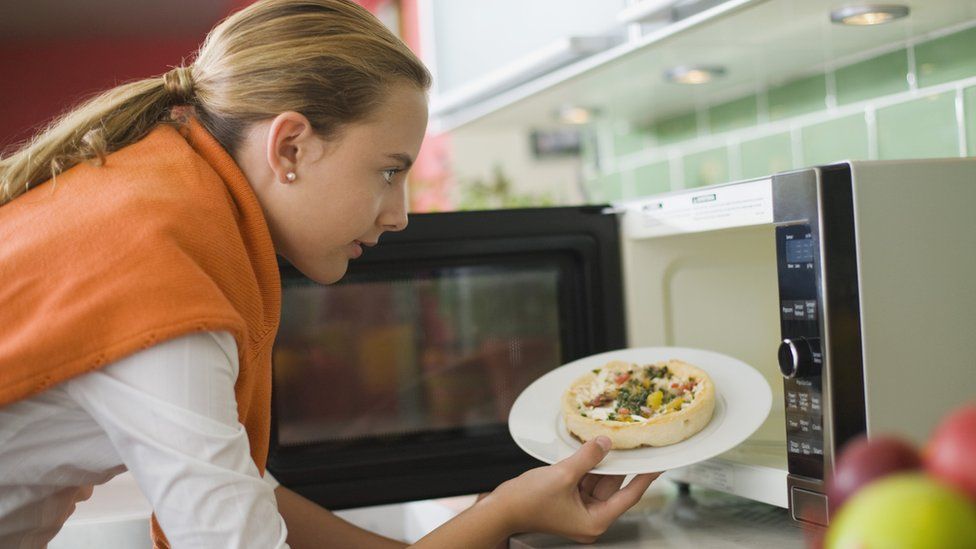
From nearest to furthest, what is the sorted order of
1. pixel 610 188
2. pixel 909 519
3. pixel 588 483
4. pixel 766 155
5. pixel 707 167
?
pixel 909 519 < pixel 588 483 < pixel 766 155 < pixel 707 167 < pixel 610 188

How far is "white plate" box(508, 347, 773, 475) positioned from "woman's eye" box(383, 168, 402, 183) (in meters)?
0.26

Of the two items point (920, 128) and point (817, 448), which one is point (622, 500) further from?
point (920, 128)

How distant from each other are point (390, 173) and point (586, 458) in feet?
0.94

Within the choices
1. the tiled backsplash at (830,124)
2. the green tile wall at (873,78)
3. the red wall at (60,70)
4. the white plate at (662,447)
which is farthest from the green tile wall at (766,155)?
the red wall at (60,70)

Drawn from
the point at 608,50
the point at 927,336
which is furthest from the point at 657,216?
the point at 927,336

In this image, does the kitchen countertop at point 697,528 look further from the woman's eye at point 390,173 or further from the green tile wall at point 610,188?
the green tile wall at point 610,188

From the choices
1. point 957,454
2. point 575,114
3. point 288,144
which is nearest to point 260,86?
point 288,144

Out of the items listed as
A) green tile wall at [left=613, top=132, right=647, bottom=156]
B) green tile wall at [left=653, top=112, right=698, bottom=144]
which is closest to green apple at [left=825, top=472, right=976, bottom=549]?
green tile wall at [left=653, top=112, right=698, bottom=144]

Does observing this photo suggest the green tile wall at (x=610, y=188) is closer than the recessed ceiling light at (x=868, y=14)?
No

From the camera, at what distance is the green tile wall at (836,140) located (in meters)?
1.14

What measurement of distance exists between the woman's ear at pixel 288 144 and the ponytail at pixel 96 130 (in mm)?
112

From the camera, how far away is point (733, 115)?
137 centimetres

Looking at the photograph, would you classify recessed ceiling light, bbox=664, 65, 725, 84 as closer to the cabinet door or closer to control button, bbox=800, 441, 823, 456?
the cabinet door

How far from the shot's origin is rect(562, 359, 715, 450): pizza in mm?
799
